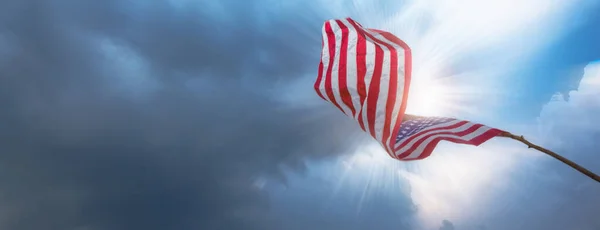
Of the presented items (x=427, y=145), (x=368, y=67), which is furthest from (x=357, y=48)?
(x=427, y=145)

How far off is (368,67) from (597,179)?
10.3 meters

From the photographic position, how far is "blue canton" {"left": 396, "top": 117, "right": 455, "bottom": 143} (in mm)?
22288

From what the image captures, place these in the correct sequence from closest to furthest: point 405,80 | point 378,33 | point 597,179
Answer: point 597,179 → point 405,80 → point 378,33

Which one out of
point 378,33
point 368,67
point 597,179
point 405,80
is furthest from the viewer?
point 378,33

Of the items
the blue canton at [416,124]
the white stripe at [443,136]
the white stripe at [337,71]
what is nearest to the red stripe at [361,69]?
the white stripe at [337,71]

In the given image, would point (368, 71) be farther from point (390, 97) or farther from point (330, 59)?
point (330, 59)

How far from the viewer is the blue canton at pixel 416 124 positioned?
2229 centimetres

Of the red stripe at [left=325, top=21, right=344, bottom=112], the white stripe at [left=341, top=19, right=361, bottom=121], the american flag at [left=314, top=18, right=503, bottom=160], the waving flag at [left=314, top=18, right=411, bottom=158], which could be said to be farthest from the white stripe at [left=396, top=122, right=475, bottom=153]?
the red stripe at [left=325, top=21, right=344, bottom=112]

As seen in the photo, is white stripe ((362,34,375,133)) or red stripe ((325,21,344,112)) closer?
white stripe ((362,34,375,133))

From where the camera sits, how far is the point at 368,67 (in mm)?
20719

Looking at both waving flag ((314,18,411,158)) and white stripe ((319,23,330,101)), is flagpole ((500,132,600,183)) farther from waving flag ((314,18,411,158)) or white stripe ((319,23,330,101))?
white stripe ((319,23,330,101))

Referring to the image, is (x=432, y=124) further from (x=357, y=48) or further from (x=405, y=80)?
(x=357, y=48)

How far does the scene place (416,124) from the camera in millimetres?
23109

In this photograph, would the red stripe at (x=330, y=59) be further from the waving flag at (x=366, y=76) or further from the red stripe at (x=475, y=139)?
the red stripe at (x=475, y=139)
